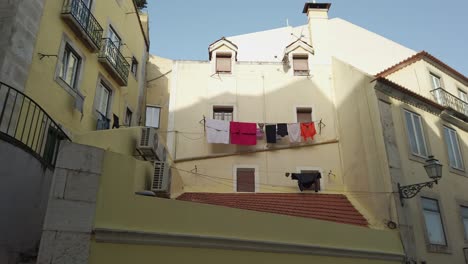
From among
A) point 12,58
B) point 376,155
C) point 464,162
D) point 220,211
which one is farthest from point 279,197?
point 12,58

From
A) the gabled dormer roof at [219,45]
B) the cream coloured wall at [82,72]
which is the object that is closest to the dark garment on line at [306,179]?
the gabled dormer roof at [219,45]

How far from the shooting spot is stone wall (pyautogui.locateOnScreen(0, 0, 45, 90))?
29.5 ft

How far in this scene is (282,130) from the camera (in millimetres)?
16234

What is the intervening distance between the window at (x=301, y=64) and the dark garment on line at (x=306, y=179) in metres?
5.20

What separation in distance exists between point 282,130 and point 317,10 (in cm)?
732

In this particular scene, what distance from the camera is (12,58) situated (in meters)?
9.14

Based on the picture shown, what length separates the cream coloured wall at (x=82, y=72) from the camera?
10352 millimetres

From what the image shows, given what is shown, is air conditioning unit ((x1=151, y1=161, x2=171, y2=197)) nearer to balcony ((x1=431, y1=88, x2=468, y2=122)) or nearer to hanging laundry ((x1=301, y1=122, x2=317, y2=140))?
hanging laundry ((x1=301, y1=122, x2=317, y2=140))

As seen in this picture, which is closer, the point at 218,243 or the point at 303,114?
the point at 218,243

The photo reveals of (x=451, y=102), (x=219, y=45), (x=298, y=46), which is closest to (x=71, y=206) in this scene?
(x=219, y=45)

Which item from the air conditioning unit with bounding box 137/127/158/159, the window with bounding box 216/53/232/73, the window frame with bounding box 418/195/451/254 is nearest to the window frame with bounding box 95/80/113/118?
the air conditioning unit with bounding box 137/127/158/159

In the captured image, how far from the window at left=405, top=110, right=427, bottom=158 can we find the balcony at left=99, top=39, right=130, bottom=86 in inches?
417

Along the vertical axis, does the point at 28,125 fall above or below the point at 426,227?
above

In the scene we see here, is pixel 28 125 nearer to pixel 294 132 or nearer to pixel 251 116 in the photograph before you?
pixel 251 116
